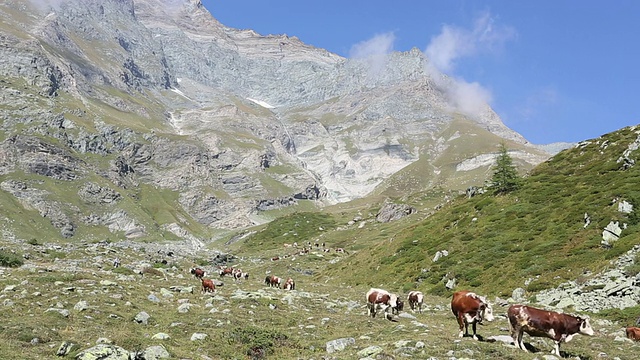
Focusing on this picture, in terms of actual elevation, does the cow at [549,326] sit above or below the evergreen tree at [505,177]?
below

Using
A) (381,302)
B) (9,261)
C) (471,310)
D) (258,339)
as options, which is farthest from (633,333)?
(9,261)

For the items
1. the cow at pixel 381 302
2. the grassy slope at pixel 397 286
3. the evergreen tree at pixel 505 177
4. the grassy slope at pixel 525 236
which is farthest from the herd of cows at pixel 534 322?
the evergreen tree at pixel 505 177

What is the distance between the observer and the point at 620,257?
3117 centimetres

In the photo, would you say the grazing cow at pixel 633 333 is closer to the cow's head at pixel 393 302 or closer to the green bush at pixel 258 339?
the cow's head at pixel 393 302

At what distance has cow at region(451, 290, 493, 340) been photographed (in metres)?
18.6

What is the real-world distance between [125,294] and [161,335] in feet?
33.1

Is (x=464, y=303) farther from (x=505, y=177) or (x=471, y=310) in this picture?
(x=505, y=177)

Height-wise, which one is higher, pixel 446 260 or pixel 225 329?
pixel 446 260

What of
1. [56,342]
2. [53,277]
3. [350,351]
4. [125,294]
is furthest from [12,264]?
[350,351]

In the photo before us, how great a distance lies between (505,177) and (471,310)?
46214 mm

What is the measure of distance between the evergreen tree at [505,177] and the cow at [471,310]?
4443 cm

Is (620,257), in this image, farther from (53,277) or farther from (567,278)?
(53,277)

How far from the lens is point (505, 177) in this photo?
60.2 m

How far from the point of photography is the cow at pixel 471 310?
61.1 ft
